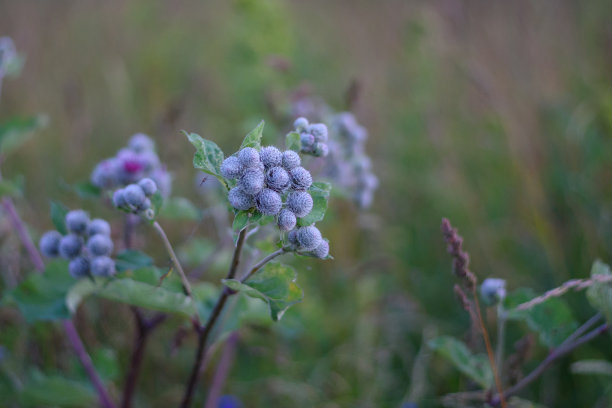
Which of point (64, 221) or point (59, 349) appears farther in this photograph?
point (59, 349)

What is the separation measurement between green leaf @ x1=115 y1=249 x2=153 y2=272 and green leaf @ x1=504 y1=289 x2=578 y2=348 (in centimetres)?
144

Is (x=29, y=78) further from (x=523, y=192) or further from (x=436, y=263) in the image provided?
(x=523, y=192)

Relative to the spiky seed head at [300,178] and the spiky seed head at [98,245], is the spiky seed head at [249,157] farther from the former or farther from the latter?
the spiky seed head at [98,245]

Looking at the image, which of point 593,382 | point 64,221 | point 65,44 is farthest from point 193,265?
point 65,44

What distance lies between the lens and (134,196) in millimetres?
1630

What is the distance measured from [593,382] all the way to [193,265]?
2.40m

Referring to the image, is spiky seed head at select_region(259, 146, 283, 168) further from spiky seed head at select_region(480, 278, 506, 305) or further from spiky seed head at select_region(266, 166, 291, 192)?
spiky seed head at select_region(480, 278, 506, 305)

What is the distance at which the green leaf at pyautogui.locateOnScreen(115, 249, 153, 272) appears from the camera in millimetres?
1854

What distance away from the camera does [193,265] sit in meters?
3.02

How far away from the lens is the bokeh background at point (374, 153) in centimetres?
292

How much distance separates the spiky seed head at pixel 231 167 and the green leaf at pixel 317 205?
0.86ft

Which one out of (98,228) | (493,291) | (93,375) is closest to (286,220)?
(98,228)

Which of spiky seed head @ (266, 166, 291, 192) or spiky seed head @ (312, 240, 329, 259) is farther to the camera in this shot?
spiky seed head @ (312, 240, 329, 259)

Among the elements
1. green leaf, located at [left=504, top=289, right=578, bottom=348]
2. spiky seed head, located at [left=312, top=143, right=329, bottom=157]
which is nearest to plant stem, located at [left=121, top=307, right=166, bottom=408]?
spiky seed head, located at [left=312, top=143, right=329, bottom=157]
